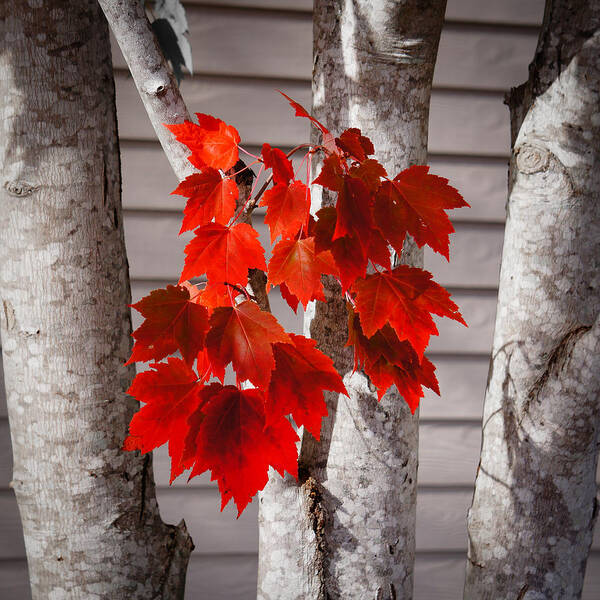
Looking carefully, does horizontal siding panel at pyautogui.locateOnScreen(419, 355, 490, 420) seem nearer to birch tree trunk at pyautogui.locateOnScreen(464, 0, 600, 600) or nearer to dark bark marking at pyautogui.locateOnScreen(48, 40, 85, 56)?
birch tree trunk at pyautogui.locateOnScreen(464, 0, 600, 600)

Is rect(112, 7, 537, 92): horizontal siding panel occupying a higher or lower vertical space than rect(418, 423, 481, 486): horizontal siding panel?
higher

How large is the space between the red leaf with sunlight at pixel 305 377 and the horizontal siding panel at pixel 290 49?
89 centimetres

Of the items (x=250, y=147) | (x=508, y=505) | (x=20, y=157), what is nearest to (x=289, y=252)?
(x=20, y=157)

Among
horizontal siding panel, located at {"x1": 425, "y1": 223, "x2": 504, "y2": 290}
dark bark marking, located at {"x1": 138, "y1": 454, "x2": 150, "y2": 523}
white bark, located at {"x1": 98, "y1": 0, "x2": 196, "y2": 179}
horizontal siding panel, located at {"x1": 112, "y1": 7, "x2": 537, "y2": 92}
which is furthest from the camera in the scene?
horizontal siding panel, located at {"x1": 425, "y1": 223, "x2": 504, "y2": 290}

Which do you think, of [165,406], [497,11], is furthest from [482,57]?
[165,406]

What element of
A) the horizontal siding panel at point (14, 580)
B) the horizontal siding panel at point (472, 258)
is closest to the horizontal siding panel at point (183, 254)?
the horizontal siding panel at point (472, 258)

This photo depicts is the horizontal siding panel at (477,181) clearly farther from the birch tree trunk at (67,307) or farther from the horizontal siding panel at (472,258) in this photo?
the birch tree trunk at (67,307)

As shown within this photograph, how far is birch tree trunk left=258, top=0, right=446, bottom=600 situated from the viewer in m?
0.64

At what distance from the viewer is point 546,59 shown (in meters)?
0.70

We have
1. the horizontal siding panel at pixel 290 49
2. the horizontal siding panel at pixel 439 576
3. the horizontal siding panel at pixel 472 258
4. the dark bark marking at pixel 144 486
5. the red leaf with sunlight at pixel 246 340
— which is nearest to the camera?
the red leaf with sunlight at pixel 246 340

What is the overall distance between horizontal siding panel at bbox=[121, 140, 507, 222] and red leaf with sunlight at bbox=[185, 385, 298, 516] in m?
0.81

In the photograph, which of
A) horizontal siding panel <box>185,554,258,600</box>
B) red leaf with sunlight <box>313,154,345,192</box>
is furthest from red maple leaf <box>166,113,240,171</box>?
horizontal siding panel <box>185,554,258,600</box>

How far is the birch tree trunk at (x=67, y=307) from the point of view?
662 millimetres

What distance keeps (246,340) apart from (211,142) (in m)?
0.22
